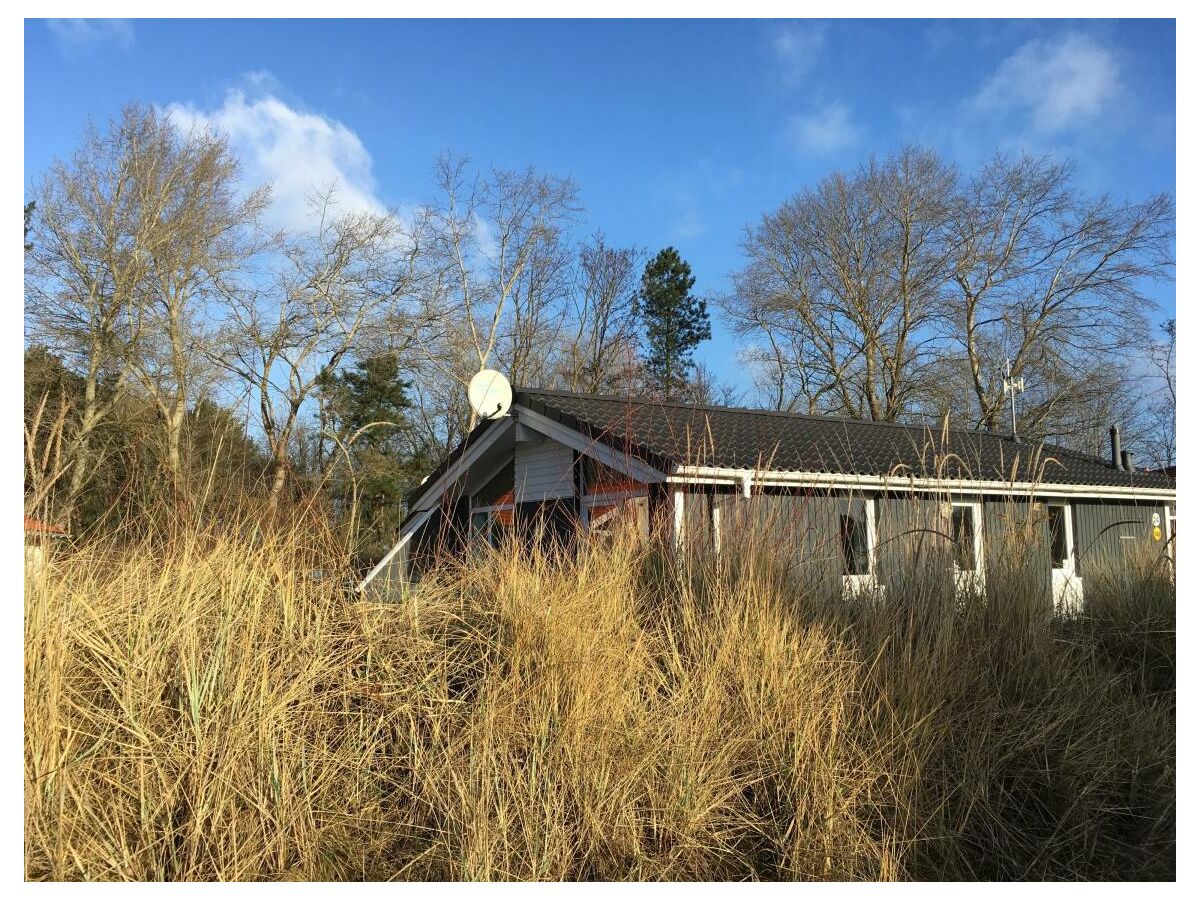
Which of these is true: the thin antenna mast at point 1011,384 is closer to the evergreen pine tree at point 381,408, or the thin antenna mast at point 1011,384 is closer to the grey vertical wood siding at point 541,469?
the grey vertical wood siding at point 541,469

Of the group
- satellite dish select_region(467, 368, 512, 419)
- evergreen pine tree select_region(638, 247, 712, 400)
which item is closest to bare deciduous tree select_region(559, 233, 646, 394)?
evergreen pine tree select_region(638, 247, 712, 400)

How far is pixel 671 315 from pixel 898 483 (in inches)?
1047

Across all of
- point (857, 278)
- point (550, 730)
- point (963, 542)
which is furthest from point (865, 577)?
point (857, 278)

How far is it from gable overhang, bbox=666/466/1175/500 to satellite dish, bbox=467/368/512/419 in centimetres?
212

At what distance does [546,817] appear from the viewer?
2.74 meters

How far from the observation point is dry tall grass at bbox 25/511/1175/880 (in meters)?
2.74

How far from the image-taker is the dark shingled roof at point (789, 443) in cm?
959

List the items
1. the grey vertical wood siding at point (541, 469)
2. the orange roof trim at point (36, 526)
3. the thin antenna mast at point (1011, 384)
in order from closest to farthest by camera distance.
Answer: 1. the orange roof trim at point (36, 526)
2. the grey vertical wood siding at point (541, 469)
3. the thin antenna mast at point (1011, 384)

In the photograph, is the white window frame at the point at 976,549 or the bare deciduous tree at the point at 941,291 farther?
the bare deciduous tree at the point at 941,291

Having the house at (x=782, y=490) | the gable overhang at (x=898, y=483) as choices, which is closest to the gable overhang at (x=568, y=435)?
the house at (x=782, y=490)

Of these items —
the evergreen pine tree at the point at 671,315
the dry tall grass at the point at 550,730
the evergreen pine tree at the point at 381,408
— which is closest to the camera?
the dry tall grass at the point at 550,730

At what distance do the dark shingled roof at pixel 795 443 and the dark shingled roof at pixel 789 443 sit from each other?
0.07 feet

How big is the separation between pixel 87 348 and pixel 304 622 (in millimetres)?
18494

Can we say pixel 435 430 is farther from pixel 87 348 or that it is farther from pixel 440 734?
pixel 440 734
